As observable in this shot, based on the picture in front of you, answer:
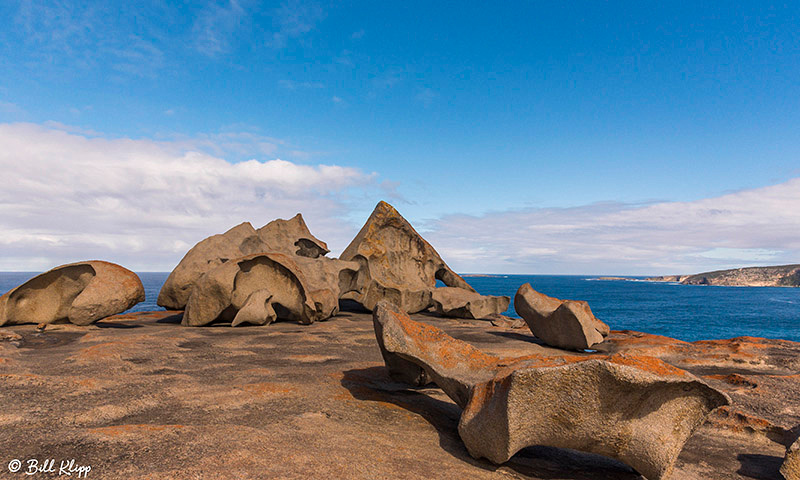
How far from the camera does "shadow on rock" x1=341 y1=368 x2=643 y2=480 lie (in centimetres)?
371

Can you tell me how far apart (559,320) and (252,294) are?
8.46 meters

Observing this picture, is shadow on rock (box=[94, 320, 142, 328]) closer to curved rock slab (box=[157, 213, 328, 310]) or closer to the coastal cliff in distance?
curved rock slab (box=[157, 213, 328, 310])

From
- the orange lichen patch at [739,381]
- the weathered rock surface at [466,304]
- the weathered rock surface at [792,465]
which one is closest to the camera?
the weathered rock surface at [792,465]

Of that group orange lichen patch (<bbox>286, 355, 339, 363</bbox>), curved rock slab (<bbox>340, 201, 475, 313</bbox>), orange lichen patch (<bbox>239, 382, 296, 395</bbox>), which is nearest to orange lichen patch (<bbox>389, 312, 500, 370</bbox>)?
orange lichen patch (<bbox>239, 382, 296, 395</bbox>)

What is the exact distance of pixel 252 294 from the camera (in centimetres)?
1254

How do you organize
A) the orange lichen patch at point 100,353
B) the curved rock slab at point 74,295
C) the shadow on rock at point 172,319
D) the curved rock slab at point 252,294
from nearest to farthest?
the orange lichen patch at point 100,353 → the curved rock slab at point 74,295 → the curved rock slab at point 252,294 → the shadow on rock at point 172,319

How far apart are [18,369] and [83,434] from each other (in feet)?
11.0

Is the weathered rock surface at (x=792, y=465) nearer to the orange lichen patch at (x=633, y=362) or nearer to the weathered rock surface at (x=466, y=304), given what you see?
the orange lichen patch at (x=633, y=362)

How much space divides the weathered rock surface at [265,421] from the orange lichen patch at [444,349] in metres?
0.62

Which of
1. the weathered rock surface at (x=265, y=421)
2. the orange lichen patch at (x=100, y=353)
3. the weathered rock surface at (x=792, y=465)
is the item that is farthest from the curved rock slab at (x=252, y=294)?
the weathered rock surface at (x=792, y=465)

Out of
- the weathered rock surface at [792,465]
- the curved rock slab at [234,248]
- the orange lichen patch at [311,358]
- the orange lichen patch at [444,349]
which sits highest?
the curved rock slab at [234,248]

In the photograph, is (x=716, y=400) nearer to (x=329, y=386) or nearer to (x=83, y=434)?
(x=329, y=386)

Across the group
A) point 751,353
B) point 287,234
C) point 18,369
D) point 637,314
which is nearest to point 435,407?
point 18,369

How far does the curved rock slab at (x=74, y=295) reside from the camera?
10.3 metres
